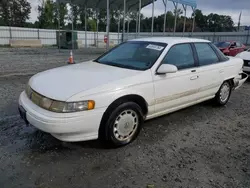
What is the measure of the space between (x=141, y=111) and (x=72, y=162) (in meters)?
1.21

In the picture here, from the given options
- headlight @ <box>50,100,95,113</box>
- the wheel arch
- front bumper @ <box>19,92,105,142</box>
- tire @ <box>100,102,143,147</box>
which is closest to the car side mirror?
the wheel arch

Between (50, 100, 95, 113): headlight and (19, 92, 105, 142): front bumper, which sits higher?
(50, 100, 95, 113): headlight

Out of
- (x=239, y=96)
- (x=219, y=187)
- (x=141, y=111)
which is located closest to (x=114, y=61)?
(x=141, y=111)

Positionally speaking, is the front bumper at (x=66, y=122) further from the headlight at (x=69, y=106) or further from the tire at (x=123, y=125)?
the tire at (x=123, y=125)

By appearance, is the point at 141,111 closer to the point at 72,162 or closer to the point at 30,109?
the point at 72,162

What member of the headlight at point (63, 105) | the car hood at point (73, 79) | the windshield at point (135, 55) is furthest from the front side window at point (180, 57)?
the headlight at point (63, 105)

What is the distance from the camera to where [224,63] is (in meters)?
4.84

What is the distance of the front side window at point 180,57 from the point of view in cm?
373

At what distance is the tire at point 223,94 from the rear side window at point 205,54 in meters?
0.69

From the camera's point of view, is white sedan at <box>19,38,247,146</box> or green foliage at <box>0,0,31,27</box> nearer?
white sedan at <box>19,38,247,146</box>

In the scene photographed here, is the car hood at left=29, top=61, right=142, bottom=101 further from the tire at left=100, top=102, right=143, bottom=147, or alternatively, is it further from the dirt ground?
the dirt ground

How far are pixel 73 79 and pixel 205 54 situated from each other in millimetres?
2832

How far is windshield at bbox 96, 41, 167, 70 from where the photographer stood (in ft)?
11.8

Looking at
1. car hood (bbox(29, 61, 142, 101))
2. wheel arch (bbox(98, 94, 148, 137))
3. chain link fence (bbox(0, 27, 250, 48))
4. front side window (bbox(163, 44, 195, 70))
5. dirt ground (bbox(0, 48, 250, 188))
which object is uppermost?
chain link fence (bbox(0, 27, 250, 48))
